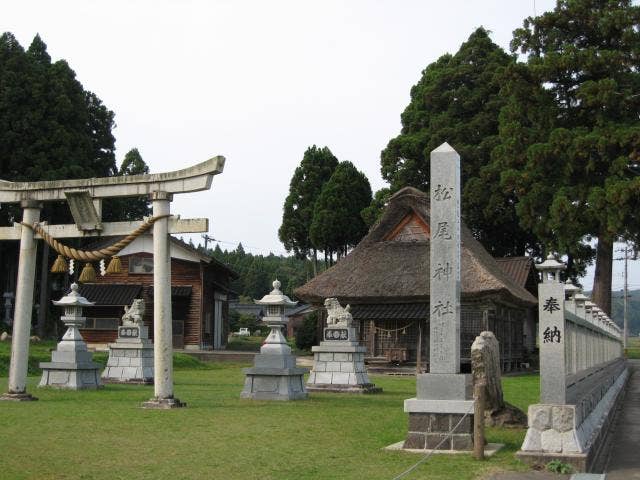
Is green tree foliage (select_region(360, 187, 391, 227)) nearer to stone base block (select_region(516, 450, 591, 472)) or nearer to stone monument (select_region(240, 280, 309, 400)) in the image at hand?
stone monument (select_region(240, 280, 309, 400))

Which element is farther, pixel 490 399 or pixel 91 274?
pixel 91 274

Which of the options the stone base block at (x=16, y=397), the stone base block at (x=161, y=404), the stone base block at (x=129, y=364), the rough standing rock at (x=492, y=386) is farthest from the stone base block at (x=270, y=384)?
the stone base block at (x=129, y=364)

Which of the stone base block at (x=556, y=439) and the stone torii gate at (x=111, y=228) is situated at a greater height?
the stone torii gate at (x=111, y=228)

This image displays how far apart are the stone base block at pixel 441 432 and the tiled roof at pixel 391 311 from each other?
64.8ft

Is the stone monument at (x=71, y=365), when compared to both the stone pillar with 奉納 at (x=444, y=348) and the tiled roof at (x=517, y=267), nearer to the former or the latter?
the stone pillar with 奉納 at (x=444, y=348)

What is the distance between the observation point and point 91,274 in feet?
48.5

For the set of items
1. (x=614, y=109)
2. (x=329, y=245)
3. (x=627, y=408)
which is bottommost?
(x=627, y=408)

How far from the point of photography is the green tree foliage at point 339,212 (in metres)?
48.8

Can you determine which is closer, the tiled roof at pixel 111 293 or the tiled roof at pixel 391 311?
the tiled roof at pixel 391 311

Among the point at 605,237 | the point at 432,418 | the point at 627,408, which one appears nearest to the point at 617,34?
the point at 605,237

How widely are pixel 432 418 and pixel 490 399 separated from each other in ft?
9.49

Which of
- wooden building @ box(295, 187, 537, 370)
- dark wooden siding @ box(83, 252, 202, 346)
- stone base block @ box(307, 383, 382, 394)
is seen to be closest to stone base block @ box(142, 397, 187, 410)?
stone base block @ box(307, 383, 382, 394)

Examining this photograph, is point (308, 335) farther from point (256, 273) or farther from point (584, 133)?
point (256, 273)

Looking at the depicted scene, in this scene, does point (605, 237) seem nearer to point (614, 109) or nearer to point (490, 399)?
point (614, 109)
